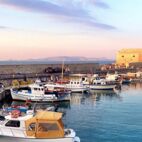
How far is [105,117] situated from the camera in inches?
1887

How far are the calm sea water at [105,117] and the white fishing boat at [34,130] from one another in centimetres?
739

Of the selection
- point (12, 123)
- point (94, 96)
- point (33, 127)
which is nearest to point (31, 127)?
point (33, 127)

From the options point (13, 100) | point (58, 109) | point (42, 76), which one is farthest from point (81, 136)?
point (42, 76)

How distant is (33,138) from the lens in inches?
1125

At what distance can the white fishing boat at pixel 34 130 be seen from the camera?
93.7 ft

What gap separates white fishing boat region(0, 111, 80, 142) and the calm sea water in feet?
24.2

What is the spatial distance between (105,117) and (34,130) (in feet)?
66.7

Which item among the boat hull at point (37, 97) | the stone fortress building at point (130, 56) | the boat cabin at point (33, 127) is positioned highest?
the stone fortress building at point (130, 56)

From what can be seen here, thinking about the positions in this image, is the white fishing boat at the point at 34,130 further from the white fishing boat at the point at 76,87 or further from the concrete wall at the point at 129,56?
the concrete wall at the point at 129,56

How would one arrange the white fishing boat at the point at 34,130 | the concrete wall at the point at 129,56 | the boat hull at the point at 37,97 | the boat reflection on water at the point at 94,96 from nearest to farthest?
the white fishing boat at the point at 34,130
the boat hull at the point at 37,97
the boat reflection on water at the point at 94,96
the concrete wall at the point at 129,56

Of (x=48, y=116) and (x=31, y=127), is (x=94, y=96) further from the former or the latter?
(x=31, y=127)

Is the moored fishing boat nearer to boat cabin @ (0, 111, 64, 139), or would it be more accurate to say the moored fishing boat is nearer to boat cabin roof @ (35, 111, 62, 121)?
boat cabin roof @ (35, 111, 62, 121)

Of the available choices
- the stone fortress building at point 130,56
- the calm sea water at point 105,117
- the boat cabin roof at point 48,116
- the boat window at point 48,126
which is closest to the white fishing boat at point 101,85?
the calm sea water at point 105,117

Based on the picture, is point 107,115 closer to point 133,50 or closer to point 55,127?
point 55,127
